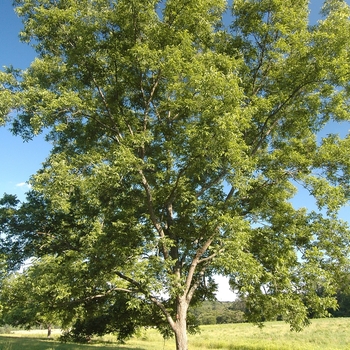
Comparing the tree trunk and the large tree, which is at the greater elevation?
the large tree

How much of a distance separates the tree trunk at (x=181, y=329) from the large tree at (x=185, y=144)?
0.17ft

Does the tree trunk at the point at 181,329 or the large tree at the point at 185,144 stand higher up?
the large tree at the point at 185,144

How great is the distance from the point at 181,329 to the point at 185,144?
22.3 feet

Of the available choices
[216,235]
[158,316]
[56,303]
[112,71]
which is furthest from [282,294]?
[112,71]

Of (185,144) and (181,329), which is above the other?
(185,144)

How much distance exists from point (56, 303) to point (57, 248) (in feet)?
8.14

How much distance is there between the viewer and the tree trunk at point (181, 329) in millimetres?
11341

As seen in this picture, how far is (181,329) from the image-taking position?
11547 millimetres

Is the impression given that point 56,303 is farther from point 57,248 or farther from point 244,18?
point 244,18

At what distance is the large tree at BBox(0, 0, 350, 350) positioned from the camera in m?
10.7

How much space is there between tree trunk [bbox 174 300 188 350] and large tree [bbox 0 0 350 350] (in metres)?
0.05

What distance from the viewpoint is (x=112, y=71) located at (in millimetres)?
12812

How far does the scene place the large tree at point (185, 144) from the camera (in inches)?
420

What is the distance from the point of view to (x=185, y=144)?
11383 millimetres
